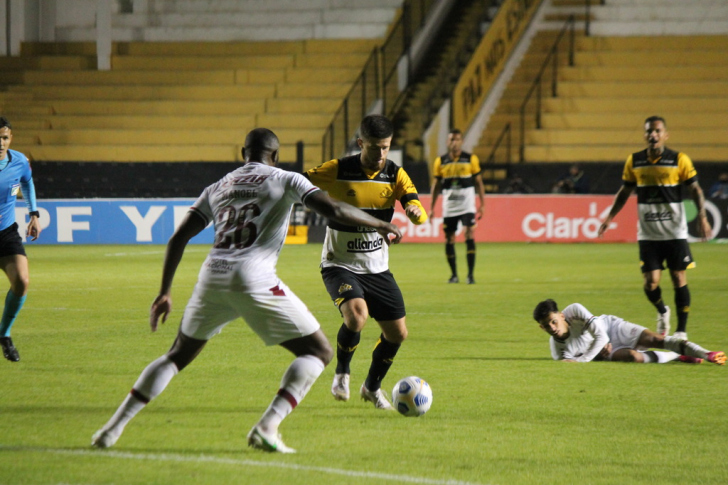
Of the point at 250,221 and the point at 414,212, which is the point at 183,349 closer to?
the point at 250,221

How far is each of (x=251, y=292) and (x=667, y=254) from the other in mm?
5748

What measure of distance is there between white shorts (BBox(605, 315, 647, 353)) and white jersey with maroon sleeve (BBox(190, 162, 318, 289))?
13.2 ft

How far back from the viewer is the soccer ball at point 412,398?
6.11 meters

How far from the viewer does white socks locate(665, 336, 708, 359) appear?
7.89m

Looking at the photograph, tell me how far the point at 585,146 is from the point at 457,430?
78.4 ft

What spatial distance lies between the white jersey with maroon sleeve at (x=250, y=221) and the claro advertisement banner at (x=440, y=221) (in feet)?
60.3

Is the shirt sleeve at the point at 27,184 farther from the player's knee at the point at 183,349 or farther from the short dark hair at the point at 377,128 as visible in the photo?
the player's knee at the point at 183,349

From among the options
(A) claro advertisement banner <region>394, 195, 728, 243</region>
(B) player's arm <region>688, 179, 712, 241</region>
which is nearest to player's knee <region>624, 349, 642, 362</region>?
(B) player's arm <region>688, 179, 712, 241</region>

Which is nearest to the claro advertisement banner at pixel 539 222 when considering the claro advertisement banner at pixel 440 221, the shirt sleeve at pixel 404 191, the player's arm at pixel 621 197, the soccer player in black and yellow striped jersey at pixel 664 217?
the claro advertisement banner at pixel 440 221

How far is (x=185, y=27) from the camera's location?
3284 centimetres

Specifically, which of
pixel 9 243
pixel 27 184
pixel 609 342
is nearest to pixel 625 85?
pixel 609 342

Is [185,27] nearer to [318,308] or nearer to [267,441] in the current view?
[318,308]

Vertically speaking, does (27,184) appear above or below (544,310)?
above

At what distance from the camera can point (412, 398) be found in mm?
6102
